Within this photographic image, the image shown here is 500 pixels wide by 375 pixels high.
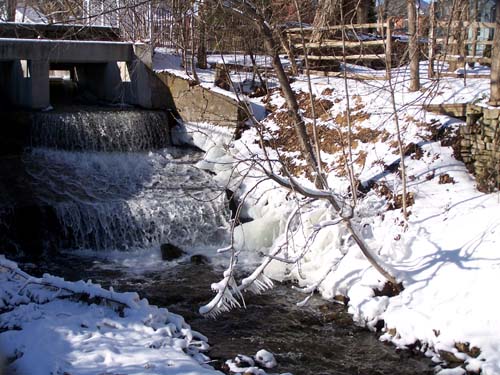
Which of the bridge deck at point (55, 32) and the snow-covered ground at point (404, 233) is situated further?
the bridge deck at point (55, 32)

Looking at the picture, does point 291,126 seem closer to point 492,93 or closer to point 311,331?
point 492,93

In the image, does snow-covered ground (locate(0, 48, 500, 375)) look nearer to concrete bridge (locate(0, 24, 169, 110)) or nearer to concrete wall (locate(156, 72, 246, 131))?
concrete wall (locate(156, 72, 246, 131))

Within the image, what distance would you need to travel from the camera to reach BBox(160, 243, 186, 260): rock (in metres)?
10.7

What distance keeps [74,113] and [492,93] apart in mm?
8191

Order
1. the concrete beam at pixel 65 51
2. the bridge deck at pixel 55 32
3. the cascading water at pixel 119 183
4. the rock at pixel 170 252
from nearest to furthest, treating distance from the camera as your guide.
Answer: the rock at pixel 170 252
the cascading water at pixel 119 183
the concrete beam at pixel 65 51
the bridge deck at pixel 55 32

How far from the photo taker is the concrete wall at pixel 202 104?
1455cm

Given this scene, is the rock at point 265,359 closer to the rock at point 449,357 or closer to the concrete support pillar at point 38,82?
the rock at point 449,357

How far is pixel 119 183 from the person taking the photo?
493 inches

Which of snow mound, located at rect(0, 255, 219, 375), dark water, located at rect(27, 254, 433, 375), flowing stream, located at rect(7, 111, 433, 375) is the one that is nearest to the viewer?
snow mound, located at rect(0, 255, 219, 375)

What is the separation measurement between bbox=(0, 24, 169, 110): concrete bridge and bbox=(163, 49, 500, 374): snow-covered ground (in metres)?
3.18

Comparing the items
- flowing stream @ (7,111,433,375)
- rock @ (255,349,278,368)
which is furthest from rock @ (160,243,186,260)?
rock @ (255,349,278,368)

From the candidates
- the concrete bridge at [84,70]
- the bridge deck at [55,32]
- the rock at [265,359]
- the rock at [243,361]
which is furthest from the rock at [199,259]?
the bridge deck at [55,32]

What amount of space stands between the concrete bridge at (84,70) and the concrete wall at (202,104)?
1.35 ft

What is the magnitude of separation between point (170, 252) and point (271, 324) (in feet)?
9.68
